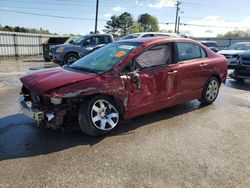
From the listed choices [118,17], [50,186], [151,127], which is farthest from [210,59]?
[118,17]

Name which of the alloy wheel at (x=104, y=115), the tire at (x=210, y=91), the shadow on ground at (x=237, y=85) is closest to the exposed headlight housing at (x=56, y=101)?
the alloy wheel at (x=104, y=115)

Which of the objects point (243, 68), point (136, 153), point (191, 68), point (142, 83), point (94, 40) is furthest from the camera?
point (94, 40)

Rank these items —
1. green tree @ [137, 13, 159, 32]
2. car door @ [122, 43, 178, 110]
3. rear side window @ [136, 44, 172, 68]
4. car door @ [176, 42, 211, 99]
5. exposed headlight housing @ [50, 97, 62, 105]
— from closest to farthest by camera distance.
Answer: exposed headlight housing @ [50, 97, 62, 105]
car door @ [122, 43, 178, 110]
rear side window @ [136, 44, 172, 68]
car door @ [176, 42, 211, 99]
green tree @ [137, 13, 159, 32]

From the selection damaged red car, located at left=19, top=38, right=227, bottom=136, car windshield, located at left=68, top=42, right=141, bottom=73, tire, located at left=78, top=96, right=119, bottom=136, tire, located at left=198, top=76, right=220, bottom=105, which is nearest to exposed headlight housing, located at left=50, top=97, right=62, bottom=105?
damaged red car, located at left=19, top=38, right=227, bottom=136

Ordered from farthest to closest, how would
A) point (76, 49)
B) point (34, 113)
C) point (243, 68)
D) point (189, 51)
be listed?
point (76, 49) → point (243, 68) → point (189, 51) → point (34, 113)

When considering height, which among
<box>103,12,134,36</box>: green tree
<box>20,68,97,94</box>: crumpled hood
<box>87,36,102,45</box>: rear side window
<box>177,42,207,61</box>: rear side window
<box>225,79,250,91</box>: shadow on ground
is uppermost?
<box>103,12,134,36</box>: green tree

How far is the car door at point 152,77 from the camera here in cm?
427

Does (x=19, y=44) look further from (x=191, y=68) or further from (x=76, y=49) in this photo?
(x=191, y=68)

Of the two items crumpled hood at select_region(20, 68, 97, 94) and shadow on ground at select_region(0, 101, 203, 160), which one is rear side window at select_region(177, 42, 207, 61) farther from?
crumpled hood at select_region(20, 68, 97, 94)

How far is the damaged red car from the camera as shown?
3.69 meters

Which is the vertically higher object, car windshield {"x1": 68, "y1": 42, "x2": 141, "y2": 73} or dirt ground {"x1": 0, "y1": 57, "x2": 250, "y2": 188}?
car windshield {"x1": 68, "y1": 42, "x2": 141, "y2": 73}

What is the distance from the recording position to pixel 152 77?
4.46 metres

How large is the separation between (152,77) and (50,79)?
1.81 metres

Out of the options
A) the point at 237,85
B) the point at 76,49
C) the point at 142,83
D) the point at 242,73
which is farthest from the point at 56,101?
the point at 76,49
